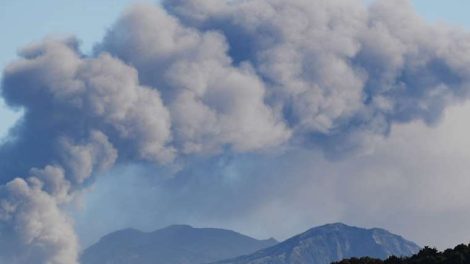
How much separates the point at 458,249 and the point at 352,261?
39.5ft

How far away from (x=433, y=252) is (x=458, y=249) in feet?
16.0

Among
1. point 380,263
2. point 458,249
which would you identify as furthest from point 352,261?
point 458,249

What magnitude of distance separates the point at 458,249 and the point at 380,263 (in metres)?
8.70

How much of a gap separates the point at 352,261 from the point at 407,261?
6240 millimetres

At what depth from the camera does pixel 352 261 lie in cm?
10231

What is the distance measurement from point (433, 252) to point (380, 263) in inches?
245

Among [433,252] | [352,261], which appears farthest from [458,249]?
[352,261]

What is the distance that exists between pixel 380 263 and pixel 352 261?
3429 mm

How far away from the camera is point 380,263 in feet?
329

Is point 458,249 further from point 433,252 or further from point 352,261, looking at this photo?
point 352,261

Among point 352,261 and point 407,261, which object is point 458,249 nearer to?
point 407,261

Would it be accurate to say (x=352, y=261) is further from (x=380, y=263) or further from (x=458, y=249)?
(x=458, y=249)

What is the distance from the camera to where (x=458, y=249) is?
96875mm
